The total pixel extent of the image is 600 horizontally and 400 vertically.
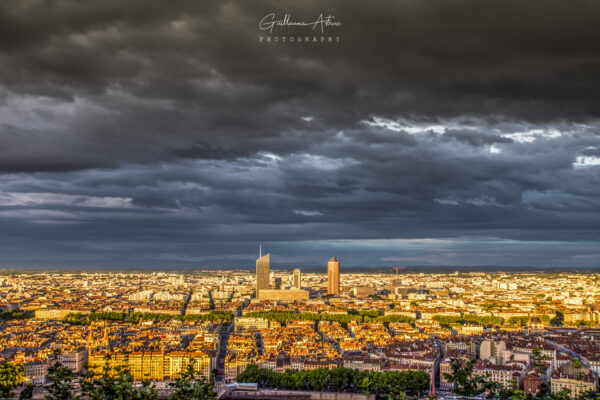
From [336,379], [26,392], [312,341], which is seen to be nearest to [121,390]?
[26,392]

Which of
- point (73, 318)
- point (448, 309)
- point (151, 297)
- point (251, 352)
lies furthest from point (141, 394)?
point (151, 297)

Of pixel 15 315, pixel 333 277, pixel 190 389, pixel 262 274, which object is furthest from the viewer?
pixel 333 277

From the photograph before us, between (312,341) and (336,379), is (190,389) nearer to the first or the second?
(336,379)

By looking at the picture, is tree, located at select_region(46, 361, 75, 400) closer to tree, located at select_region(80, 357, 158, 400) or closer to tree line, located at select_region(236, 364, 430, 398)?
tree, located at select_region(80, 357, 158, 400)

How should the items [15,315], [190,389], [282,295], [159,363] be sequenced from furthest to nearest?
[282,295]
[15,315]
[159,363]
[190,389]

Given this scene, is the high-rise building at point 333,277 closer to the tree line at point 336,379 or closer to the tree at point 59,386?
the tree line at point 336,379

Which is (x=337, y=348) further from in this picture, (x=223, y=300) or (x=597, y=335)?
(x=223, y=300)

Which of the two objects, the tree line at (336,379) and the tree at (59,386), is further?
the tree line at (336,379)

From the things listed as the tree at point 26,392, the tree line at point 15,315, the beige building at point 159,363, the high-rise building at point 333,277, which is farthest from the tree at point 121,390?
the high-rise building at point 333,277
